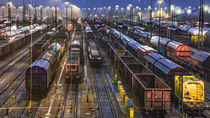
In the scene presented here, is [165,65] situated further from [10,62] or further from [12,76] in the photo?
[10,62]

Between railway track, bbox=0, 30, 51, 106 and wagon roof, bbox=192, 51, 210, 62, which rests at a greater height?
wagon roof, bbox=192, 51, 210, 62

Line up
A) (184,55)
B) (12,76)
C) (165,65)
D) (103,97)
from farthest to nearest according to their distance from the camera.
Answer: (184,55) < (12,76) < (165,65) < (103,97)

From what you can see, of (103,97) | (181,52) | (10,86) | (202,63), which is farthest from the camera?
(181,52)

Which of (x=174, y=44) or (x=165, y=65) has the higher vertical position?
(x=174, y=44)

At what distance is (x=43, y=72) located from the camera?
25828 mm

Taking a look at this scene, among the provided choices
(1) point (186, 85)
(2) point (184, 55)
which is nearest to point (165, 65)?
(1) point (186, 85)

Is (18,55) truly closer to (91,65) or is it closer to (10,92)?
(91,65)

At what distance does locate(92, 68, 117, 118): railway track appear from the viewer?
2254 centimetres

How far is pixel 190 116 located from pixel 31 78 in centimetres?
1521

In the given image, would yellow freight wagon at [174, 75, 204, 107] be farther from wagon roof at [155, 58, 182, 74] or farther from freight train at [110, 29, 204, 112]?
wagon roof at [155, 58, 182, 74]

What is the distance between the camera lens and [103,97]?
27141 millimetres

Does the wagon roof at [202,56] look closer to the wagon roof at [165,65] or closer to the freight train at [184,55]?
the freight train at [184,55]

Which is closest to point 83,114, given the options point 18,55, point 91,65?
point 91,65

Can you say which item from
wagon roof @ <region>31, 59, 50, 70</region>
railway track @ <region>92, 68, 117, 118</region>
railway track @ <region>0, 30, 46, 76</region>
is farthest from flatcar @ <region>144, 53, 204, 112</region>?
railway track @ <region>0, 30, 46, 76</region>
